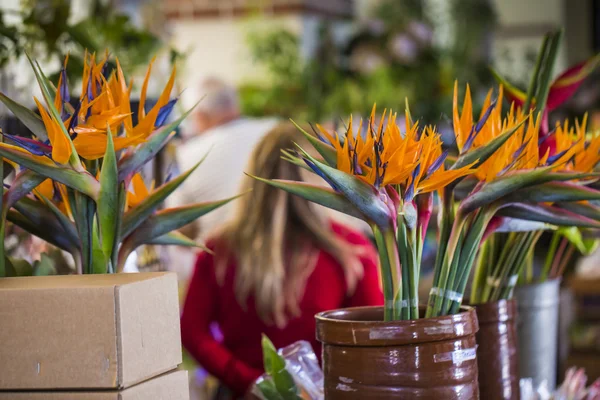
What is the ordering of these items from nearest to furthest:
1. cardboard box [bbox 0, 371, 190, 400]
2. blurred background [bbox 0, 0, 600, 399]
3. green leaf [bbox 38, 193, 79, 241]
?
cardboard box [bbox 0, 371, 190, 400] < green leaf [bbox 38, 193, 79, 241] < blurred background [bbox 0, 0, 600, 399]

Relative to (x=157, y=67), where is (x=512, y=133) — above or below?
below

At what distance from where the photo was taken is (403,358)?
89 centimetres

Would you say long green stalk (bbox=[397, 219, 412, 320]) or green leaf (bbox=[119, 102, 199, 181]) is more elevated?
green leaf (bbox=[119, 102, 199, 181])

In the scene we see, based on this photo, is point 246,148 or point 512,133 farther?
point 246,148

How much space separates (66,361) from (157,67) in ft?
6.13

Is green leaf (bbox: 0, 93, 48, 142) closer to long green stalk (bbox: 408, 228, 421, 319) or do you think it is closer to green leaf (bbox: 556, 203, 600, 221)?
long green stalk (bbox: 408, 228, 421, 319)

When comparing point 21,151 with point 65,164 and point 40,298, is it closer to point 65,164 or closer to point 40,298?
point 65,164

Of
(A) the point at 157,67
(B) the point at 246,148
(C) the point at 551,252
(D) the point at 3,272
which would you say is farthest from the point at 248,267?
(B) the point at 246,148

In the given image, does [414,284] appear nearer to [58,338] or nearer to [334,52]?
[58,338]

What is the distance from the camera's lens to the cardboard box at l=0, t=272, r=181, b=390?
79 cm

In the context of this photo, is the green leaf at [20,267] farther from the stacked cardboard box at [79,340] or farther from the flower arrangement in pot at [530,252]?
the flower arrangement in pot at [530,252]

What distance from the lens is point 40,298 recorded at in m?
0.82

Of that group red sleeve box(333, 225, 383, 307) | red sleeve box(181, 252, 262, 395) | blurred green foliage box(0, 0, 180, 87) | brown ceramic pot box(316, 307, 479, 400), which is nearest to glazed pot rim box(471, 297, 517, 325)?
brown ceramic pot box(316, 307, 479, 400)

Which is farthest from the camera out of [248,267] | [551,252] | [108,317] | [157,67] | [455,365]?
[157,67]
